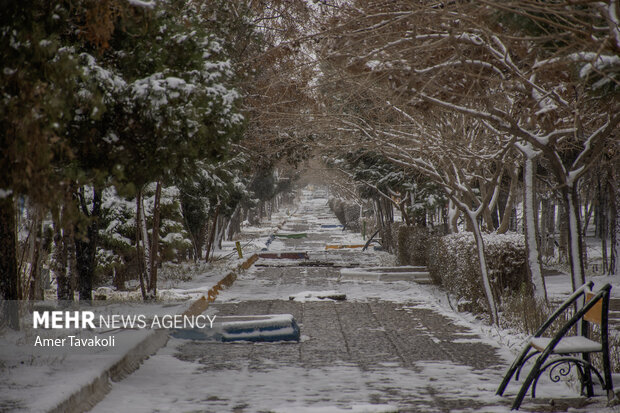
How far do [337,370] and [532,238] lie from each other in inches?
180

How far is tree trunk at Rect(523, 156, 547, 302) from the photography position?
446 inches

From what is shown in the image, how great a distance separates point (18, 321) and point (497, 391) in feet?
19.4

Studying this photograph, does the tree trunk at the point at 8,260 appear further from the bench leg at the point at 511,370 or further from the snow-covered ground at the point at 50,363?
the bench leg at the point at 511,370

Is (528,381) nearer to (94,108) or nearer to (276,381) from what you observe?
(276,381)

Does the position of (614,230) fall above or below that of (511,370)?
above

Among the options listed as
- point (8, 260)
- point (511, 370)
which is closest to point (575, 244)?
point (511, 370)

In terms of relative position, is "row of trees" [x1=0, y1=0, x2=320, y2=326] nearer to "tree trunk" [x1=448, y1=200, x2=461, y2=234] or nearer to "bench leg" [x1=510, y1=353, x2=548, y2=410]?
"bench leg" [x1=510, y1=353, x2=548, y2=410]

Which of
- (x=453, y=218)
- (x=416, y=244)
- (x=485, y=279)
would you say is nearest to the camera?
(x=485, y=279)

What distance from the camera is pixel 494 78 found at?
8.04 m

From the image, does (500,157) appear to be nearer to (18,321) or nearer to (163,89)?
(163,89)

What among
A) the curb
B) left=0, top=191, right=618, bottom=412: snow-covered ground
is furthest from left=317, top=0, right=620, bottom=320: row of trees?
the curb

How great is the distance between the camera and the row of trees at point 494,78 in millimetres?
6230

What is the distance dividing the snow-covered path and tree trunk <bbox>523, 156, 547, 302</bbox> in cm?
122

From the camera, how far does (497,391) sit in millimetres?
7012
